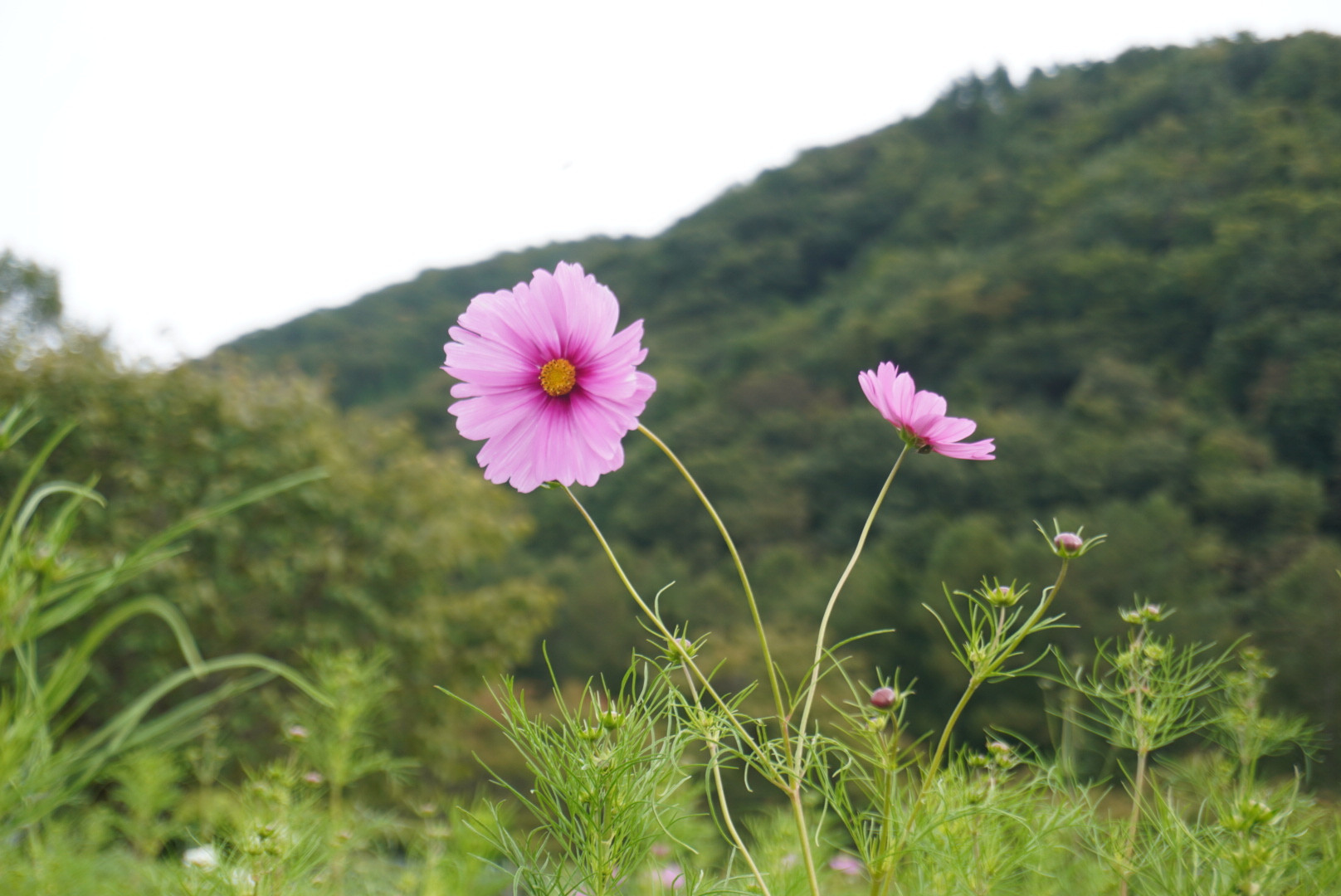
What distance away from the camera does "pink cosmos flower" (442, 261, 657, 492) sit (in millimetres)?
660

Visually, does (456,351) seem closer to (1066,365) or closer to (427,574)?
(427,574)

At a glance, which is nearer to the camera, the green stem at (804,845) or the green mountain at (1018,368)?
the green stem at (804,845)

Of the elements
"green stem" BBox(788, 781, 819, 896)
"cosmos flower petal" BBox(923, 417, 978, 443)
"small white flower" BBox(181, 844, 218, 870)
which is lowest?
"small white flower" BBox(181, 844, 218, 870)

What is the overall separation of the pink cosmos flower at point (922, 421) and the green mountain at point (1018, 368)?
14.9ft

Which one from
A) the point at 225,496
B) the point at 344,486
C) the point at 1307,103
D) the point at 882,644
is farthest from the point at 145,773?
the point at 1307,103

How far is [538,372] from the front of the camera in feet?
2.36

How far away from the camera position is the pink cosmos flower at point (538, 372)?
66cm

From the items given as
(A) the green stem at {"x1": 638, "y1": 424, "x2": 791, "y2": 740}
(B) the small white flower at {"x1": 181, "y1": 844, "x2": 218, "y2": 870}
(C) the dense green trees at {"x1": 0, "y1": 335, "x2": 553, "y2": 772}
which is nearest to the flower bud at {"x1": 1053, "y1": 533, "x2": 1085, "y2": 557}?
(A) the green stem at {"x1": 638, "y1": 424, "x2": 791, "y2": 740}

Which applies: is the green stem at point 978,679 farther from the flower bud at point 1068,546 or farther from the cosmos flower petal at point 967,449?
the cosmos flower petal at point 967,449

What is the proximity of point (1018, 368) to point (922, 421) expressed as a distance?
616 inches

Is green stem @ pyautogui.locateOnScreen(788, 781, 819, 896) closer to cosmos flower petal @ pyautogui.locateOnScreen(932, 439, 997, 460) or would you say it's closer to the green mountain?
cosmos flower petal @ pyautogui.locateOnScreen(932, 439, 997, 460)

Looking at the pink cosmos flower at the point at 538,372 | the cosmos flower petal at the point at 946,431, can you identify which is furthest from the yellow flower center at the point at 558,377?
the cosmos flower petal at the point at 946,431

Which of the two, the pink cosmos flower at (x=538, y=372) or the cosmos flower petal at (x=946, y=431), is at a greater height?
the pink cosmos flower at (x=538, y=372)

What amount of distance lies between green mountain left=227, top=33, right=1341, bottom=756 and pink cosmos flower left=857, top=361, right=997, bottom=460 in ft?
14.9
